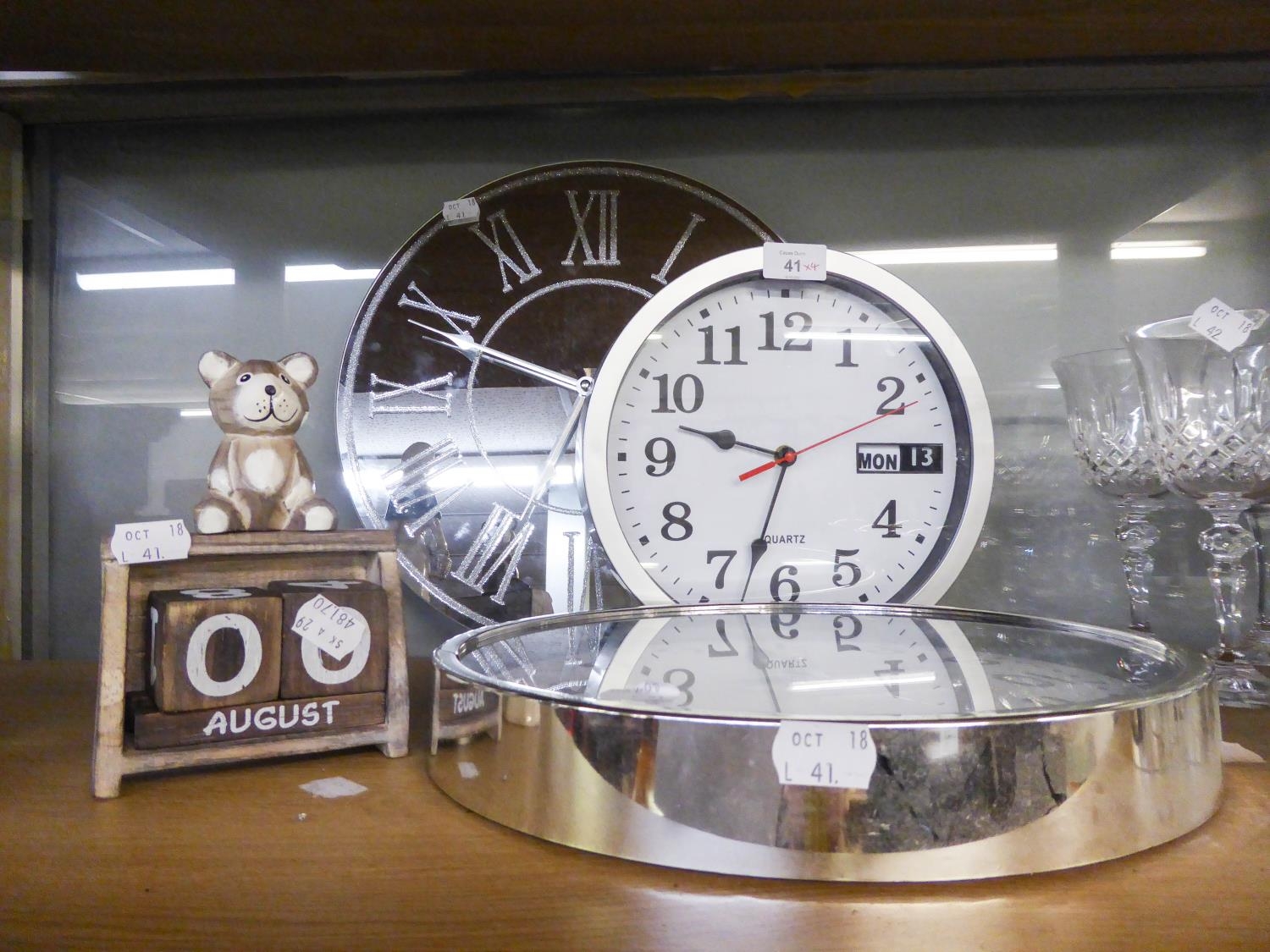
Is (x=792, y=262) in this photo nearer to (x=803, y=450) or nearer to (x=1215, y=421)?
(x=803, y=450)

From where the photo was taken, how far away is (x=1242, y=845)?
1.67ft

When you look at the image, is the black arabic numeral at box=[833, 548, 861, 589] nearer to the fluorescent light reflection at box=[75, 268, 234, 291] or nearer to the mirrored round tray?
the mirrored round tray

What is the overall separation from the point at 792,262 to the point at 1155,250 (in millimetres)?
548

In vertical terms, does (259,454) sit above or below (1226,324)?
below

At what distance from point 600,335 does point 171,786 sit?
24.4 inches

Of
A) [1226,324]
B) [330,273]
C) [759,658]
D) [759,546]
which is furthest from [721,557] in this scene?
[330,273]

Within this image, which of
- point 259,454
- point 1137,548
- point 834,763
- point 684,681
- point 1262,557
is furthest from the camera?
point 1262,557

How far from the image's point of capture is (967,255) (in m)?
1.09

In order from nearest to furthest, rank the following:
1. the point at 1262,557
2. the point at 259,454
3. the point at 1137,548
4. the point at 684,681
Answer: the point at 684,681 → the point at 259,454 → the point at 1137,548 → the point at 1262,557

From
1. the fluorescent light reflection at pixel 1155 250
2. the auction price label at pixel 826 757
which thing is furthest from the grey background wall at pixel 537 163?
the auction price label at pixel 826 757

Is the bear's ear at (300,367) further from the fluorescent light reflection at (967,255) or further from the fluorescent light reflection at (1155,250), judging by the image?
the fluorescent light reflection at (1155,250)

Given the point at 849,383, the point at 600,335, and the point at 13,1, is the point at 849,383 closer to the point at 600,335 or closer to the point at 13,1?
the point at 600,335

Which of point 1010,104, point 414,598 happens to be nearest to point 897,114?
point 1010,104

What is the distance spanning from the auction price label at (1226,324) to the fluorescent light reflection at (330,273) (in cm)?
85
